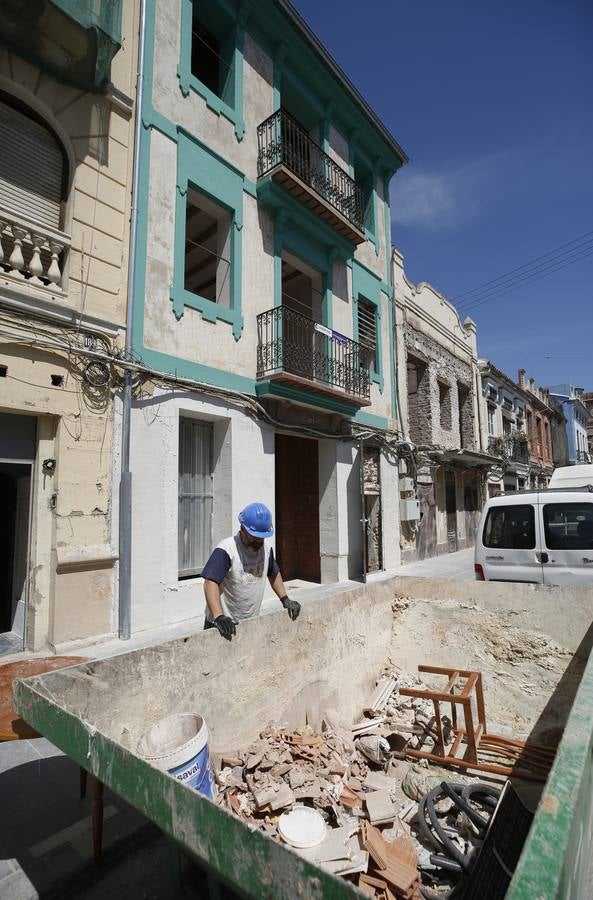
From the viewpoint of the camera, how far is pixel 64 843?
2.42m

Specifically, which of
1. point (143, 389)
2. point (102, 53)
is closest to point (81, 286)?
point (143, 389)

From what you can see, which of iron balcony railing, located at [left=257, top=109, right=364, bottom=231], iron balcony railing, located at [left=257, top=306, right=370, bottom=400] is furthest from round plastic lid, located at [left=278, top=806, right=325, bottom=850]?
iron balcony railing, located at [left=257, top=109, right=364, bottom=231]

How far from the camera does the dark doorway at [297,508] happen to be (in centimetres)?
1009

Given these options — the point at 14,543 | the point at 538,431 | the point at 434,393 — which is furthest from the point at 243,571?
the point at 538,431

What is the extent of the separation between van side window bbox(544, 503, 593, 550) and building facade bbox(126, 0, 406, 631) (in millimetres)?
4150

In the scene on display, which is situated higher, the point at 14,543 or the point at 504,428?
the point at 504,428

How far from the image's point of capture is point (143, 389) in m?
6.27

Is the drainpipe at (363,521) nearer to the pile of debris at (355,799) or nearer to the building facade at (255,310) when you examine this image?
the building facade at (255,310)

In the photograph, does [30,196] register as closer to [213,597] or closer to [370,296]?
[213,597]

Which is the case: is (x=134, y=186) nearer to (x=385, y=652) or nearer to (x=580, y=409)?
(x=385, y=652)

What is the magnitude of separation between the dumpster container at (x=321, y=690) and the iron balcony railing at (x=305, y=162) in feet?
25.7

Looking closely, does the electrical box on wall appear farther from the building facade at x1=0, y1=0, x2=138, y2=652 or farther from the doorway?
the doorway

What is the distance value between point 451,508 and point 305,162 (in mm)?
11100

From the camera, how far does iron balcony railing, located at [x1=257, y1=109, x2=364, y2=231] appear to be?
8.48 meters
